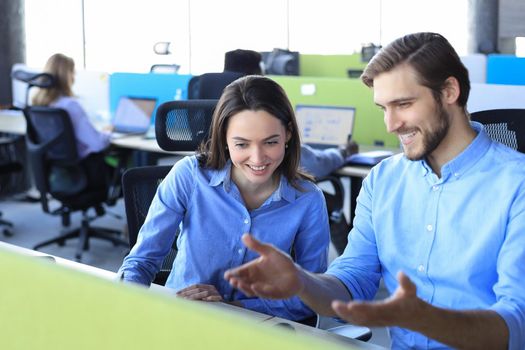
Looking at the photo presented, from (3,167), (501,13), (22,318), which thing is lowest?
(3,167)

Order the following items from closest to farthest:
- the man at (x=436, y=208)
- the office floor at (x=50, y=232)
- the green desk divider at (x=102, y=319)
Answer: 1. the green desk divider at (x=102, y=319)
2. the man at (x=436, y=208)
3. the office floor at (x=50, y=232)

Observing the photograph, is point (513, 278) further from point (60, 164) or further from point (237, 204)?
point (60, 164)

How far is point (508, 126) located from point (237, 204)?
27.6 inches

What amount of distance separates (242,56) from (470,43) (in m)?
4.69

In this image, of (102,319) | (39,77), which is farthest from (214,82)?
→ (102,319)

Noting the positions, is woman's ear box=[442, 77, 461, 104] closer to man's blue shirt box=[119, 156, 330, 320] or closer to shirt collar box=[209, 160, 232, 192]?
man's blue shirt box=[119, 156, 330, 320]

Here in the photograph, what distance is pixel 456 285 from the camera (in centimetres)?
150

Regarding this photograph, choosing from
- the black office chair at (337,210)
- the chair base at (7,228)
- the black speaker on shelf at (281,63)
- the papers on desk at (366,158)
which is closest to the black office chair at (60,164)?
the chair base at (7,228)

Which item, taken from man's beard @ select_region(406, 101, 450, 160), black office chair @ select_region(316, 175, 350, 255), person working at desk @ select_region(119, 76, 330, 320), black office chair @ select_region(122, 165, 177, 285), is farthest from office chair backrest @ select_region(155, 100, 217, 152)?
black office chair @ select_region(316, 175, 350, 255)

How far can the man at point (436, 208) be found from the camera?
1.46m

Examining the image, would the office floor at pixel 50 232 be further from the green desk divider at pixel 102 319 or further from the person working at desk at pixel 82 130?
the green desk divider at pixel 102 319

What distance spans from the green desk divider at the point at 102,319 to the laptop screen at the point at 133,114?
4.43 meters

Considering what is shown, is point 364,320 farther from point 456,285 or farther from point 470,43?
point 470,43

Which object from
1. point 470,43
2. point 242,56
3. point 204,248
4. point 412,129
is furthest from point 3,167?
point 470,43
